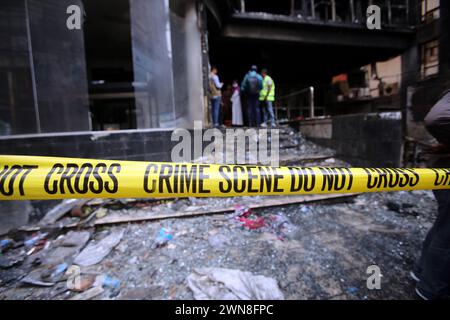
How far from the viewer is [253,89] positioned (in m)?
6.85

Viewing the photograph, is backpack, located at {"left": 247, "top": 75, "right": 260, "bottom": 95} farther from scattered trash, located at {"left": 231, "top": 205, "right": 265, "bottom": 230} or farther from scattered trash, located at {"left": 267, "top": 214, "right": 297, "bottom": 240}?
scattered trash, located at {"left": 267, "top": 214, "right": 297, "bottom": 240}

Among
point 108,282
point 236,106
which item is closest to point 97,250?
point 108,282

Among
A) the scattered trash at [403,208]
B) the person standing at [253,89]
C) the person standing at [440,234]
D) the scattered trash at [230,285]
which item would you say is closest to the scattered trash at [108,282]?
the scattered trash at [230,285]

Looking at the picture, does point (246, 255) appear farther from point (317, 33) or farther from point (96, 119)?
point (317, 33)

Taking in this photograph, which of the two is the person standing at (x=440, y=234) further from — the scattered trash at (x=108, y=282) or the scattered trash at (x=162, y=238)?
the scattered trash at (x=108, y=282)

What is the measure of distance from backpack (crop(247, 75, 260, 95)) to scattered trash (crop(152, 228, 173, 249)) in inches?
203

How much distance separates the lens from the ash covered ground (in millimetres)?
2129

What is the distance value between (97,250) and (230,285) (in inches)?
68.7

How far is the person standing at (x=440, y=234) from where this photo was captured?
1.63 meters

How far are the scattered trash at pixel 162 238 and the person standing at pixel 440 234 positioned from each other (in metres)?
2.61

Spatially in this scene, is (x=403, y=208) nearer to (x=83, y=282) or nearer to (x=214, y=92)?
(x=83, y=282)

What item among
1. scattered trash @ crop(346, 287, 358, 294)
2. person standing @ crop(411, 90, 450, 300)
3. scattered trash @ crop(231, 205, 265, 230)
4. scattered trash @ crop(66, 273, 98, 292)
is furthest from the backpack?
scattered trash @ crop(66, 273, 98, 292)

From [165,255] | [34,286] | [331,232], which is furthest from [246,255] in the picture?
[34,286]

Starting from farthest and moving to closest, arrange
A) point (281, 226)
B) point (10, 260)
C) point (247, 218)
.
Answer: point (247, 218) < point (281, 226) < point (10, 260)
